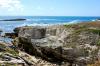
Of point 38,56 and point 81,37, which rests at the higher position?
point 81,37

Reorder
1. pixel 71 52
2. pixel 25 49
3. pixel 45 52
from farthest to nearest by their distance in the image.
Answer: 1. pixel 25 49
2. pixel 45 52
3. pixel 71 52

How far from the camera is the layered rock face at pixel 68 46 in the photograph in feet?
74.4

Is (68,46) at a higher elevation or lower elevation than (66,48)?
higher

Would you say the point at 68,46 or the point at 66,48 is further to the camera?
the point at 68,46

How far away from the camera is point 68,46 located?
24.1 m

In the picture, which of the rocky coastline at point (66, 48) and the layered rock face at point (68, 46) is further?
the layered rock face at point (68, 46)

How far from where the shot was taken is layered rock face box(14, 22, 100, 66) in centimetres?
2267

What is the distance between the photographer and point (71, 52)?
23.5 meters

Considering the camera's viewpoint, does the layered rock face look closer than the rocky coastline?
No

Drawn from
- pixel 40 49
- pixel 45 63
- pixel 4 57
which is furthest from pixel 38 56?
pixel 4 57

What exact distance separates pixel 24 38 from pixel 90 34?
8.92 metres

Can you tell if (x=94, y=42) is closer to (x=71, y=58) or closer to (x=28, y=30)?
(x=71, y=58)

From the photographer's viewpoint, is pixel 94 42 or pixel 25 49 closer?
pixel 94 42

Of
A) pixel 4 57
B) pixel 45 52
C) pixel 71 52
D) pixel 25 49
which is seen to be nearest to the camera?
pixel 4 57
